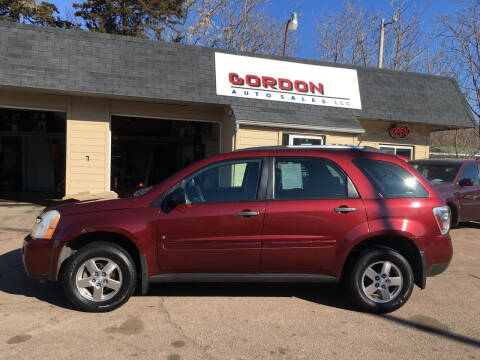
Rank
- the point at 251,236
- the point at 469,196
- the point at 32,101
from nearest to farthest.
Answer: the point at 251,236
the point at 469,196
the point at 32,101

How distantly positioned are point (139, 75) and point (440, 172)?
25.3ft

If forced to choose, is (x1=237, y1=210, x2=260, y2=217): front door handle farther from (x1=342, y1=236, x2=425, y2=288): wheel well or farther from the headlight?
the headlight

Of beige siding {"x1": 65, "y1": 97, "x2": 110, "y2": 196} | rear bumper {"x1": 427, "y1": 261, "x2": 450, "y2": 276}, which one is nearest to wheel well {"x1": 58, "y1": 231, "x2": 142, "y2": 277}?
rear bumper {"x1": 427, "y1": 261, "x2": 450, "y2": 276}

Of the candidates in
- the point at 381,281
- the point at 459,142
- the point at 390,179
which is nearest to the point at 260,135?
the point at 390,179

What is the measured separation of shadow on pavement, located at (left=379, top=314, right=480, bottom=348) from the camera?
3.44 meters

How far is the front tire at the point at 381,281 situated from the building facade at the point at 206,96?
247 inches

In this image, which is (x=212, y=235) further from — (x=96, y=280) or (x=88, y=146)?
(x=88, y=146)

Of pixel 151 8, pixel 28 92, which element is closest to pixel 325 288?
pixel 28 92

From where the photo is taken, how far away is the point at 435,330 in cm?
367

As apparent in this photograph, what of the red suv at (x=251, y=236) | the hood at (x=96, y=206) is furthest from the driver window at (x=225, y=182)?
the hood at (x=96, y=206)

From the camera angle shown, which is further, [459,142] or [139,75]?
[459,142]

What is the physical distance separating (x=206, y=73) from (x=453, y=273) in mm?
7555

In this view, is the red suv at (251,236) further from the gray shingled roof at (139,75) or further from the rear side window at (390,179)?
the gray shingled roof at (139,75)

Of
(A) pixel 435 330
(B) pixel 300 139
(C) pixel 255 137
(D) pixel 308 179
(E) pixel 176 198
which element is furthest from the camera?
(B) pixel 300 139
